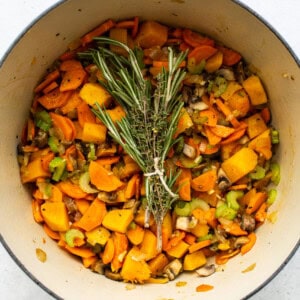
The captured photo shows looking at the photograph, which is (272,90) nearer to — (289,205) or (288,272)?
(289,205)

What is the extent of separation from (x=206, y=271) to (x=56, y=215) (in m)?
0.42

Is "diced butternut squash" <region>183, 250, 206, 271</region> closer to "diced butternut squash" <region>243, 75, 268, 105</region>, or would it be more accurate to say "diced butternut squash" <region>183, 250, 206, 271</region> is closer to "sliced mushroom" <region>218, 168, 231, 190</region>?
"sliced mushroom" <region>218, 168, 231, 190</region>

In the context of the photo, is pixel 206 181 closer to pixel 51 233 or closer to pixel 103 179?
pixel 103 179

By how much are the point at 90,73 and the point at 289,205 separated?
0.61 m

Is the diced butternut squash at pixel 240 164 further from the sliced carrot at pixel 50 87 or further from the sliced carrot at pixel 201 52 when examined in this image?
the sliced carrot at pixel 50 87

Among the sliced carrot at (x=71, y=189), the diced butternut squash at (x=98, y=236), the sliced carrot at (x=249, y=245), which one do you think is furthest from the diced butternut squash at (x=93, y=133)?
the sliced carrot at (x=249, y=245)

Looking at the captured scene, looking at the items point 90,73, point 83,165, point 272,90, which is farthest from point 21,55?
point 272,90

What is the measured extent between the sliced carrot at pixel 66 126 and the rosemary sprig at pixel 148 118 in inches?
3.5

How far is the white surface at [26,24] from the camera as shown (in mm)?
1815

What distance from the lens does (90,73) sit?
5.50 ft

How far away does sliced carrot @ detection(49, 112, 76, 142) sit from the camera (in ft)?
5.46

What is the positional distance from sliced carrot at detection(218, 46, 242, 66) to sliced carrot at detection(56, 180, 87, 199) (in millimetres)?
509

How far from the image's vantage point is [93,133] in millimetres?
1645

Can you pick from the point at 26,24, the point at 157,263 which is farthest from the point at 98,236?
the point at 26,24
